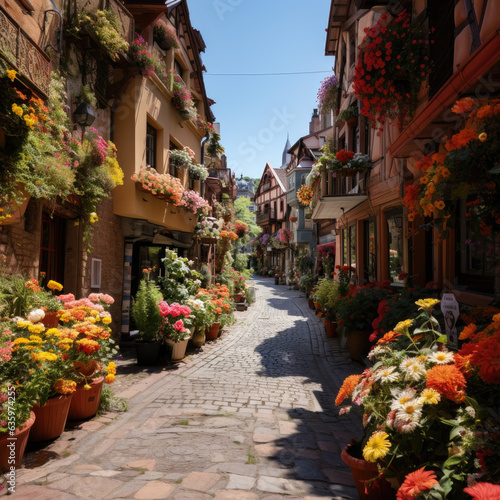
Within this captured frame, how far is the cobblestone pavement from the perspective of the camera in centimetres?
275

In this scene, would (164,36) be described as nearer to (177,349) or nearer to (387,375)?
(177,349)

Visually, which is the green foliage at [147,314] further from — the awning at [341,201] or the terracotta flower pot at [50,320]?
the awning at [341,201]

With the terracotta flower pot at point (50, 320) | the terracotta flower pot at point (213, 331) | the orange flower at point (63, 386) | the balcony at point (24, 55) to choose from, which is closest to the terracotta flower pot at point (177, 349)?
the terracotta flower pot at point (213, 331)

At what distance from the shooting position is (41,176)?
4.41 meters

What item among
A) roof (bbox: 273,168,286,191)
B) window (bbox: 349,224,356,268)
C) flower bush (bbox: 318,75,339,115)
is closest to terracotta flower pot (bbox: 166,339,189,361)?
window (bbox: 349,224,356,268)

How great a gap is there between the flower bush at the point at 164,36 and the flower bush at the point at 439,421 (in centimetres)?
996

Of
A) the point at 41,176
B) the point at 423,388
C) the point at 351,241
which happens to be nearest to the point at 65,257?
the point at 41,176

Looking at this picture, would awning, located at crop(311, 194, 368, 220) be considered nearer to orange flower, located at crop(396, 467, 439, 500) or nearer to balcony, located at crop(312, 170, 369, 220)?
balcony, located at crop(312, 170, 369, 220)

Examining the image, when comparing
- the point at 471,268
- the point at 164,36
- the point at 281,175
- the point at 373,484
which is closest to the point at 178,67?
the point at 164,36

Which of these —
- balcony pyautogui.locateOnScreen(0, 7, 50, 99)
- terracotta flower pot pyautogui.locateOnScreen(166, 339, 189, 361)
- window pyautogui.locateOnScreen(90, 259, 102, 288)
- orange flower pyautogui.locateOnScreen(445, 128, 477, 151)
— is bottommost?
terracotta flower pot pyautogui.locateOnScreen(166, 339, 189, 361)

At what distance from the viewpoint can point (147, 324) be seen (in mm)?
6516

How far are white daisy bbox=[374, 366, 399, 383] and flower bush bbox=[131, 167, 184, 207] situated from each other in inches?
252

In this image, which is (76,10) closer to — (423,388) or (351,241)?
(423,388)

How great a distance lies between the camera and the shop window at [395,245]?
770 cm
